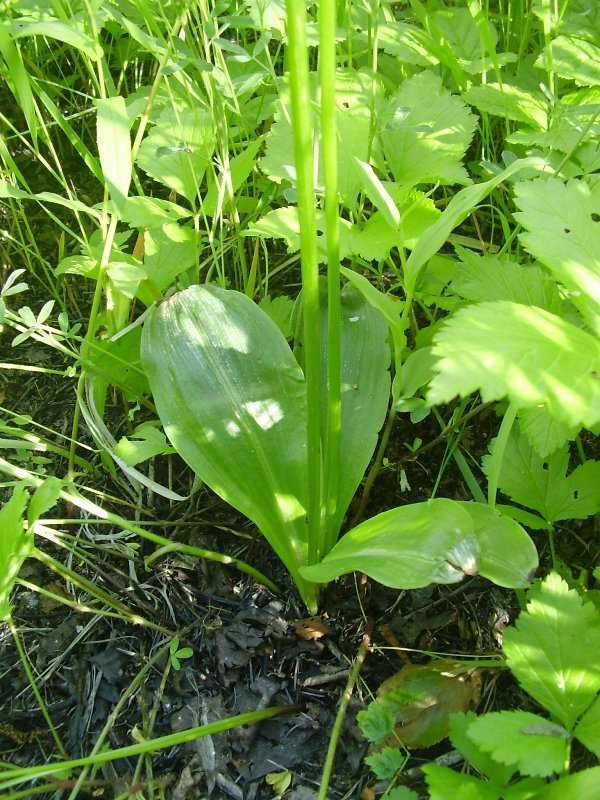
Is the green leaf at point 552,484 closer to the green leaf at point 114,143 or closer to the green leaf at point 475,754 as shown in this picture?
the green leaf at point 475,754

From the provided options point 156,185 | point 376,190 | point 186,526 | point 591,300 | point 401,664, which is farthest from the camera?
point 156,185

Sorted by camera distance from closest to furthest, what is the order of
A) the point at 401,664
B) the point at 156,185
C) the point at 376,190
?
1. the point at 376,190
2. the point at 401,664
3. the point at 156,185

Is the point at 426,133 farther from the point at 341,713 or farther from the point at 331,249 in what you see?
the point at 341,713

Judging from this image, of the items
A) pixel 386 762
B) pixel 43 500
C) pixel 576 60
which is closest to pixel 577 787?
pixel 386 762

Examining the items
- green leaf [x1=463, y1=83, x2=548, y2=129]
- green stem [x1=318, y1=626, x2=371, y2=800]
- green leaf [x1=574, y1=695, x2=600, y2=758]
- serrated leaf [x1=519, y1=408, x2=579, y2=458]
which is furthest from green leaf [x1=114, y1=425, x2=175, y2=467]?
green leaf [x1=463, y1=83, x2=548, y2=129]

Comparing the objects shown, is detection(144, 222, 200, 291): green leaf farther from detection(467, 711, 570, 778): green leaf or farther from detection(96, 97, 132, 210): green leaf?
detection(467, 711, 570, 778): green leaf

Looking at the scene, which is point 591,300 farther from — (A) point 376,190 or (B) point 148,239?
(B) point 148,239

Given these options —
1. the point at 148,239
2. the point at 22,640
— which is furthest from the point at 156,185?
the point at 22,640
